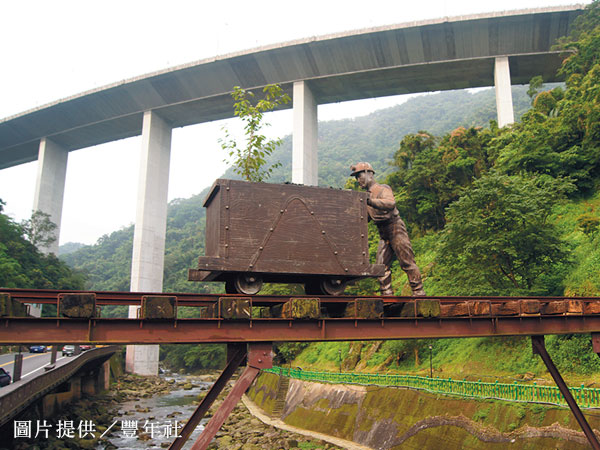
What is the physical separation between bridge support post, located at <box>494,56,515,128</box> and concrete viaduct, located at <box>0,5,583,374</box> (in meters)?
0.08

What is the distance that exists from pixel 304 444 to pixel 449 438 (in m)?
8.42

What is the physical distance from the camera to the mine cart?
8.38 metres

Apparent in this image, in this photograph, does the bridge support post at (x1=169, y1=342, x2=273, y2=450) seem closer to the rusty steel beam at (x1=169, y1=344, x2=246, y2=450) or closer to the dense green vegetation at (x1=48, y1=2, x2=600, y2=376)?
the rusty steel beam at (x1=169, y1=344, x2=246, y2=450)

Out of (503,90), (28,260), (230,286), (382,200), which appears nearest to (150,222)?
(28,260)

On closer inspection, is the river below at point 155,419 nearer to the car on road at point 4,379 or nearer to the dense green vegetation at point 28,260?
the car on road at point 4,379

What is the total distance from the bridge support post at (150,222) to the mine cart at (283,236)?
128 ft

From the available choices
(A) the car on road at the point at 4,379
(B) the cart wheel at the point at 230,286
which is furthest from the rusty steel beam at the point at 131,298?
(A) the car on road at the point at 4,379

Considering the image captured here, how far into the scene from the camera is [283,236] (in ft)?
28.3

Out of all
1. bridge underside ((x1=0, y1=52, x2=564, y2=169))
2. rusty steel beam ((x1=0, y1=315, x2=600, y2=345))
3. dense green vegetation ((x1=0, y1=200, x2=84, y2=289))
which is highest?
bridge underside ((x1=0, y1=52, x2=564, y2=169))

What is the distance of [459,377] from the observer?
2008cm

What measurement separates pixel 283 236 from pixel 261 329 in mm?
1726

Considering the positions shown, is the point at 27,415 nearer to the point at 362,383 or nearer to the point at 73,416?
the point at 73,416

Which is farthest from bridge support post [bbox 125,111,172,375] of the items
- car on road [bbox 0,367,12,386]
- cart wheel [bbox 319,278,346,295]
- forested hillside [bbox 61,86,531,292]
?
cart wheel [bbox 319,278,346,295]

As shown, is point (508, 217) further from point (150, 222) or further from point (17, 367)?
point (150, 222)
